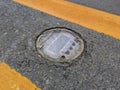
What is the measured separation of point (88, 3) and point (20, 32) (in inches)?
42.8

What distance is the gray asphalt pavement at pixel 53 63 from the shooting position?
2.05 metres

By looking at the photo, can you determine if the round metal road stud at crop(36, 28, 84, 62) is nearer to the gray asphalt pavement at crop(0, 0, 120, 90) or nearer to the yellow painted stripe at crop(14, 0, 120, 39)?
the gray asphalt pavement at crop(0, 0, 120, 90)

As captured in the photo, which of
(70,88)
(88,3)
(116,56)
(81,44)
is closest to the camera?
(70,88)

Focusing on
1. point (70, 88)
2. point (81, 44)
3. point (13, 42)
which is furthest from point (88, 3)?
point (70, 88)

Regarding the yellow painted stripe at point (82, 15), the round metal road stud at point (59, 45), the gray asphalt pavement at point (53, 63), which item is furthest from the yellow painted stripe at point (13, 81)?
the yellow painted stripe at point (82, 15)

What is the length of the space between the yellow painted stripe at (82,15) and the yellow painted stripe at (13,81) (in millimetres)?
1068

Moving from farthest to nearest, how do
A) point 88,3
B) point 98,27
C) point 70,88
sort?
point 88,3 < point 98,27 < point 70,88

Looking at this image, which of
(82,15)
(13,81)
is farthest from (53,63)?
(82,15)

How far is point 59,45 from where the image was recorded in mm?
2438

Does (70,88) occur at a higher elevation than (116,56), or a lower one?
lower

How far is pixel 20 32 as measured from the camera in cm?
261

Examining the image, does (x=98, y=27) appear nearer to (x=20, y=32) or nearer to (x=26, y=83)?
(x=20, y=32)

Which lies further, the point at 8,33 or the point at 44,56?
the point at 8,33

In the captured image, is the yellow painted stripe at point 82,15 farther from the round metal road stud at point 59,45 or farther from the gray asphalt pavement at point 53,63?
the round metal road stud at point 59,45
